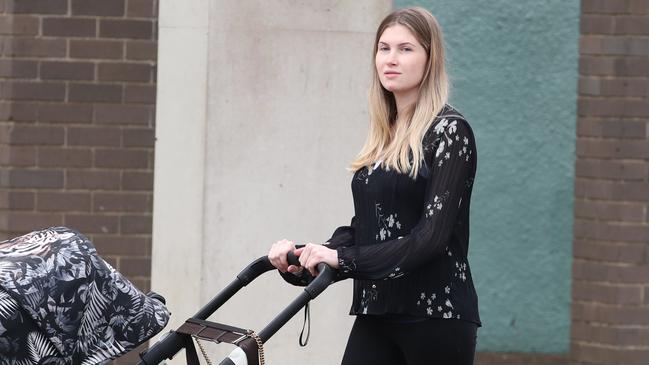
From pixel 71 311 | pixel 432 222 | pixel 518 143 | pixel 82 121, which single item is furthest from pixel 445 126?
pixel 82 121

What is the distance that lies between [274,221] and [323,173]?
33cm

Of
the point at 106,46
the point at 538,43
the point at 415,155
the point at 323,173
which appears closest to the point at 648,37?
the point at 538,43

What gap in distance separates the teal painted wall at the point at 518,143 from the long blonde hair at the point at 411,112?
311cm

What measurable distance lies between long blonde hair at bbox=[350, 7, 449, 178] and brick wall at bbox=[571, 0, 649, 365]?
3252 millimetres

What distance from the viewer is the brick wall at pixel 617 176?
737cm

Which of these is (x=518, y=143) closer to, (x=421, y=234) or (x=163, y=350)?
(x=421, y=234)

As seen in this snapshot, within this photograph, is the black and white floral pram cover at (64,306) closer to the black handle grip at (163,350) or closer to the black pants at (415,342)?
the black handle grip at (163,350)

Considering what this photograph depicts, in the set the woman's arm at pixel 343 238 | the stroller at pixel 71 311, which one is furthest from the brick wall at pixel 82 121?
the stroller at pixel 71 311

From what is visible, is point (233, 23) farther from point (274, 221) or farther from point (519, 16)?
point (519, 16)

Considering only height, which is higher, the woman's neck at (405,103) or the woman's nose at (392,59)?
the woman's nose at (392,59)

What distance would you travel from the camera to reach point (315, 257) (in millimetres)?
4098

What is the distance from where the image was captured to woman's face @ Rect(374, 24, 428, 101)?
428cm

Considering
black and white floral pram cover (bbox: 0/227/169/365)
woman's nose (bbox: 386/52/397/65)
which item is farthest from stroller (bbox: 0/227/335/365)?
woman's nose (bbox: 386/52/397/65)

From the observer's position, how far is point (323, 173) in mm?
6516
